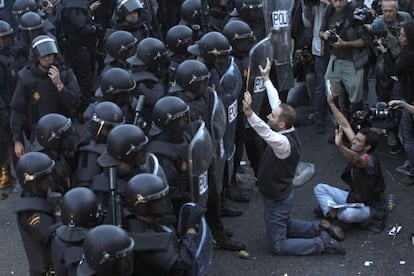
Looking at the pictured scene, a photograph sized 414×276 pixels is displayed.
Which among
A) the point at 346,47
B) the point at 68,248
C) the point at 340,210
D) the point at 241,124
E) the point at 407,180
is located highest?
the point at 68,248

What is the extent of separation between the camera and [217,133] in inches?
246

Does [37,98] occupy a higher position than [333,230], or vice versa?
[37,98]

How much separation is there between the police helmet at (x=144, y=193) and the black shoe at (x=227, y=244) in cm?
216

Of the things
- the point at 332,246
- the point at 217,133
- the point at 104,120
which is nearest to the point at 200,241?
the point at 104,120

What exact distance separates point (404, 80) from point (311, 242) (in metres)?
2.59

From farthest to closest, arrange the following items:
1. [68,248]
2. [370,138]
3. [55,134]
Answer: [370,138]
[55,134]
[68,248]

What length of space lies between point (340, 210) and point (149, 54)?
7.99 feet

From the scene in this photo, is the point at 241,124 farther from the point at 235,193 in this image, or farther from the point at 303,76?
the point at 303,76

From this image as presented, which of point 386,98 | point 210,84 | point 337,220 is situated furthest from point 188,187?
point 386,98

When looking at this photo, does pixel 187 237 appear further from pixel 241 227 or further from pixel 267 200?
pixel 241 227

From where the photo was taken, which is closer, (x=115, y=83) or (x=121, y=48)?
(x=115, y=83)

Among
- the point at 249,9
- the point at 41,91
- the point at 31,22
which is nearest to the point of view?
the point at 41,91

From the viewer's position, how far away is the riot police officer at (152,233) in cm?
439

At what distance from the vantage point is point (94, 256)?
3.96 metres
